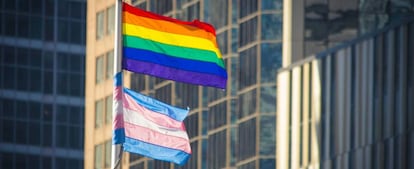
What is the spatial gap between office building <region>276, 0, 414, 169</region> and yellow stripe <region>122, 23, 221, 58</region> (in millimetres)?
40751

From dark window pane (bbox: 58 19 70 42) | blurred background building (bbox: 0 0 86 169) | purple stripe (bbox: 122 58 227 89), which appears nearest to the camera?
purple stripe (bbox: 122 58 227 89)

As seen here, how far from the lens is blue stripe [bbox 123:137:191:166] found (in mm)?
52875

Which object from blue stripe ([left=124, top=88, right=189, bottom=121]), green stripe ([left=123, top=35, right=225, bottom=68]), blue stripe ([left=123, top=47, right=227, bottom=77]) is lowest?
blue stripe ([left=124, top=88, right=189, bottom=121])

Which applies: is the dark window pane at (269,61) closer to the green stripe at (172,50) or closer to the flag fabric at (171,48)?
the green stripe at (172,50)

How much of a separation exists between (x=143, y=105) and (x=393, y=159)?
4400 centimetres

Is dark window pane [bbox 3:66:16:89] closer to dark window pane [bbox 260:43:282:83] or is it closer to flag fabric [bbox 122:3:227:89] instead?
dark window pane [bbox 260:43:282:83]

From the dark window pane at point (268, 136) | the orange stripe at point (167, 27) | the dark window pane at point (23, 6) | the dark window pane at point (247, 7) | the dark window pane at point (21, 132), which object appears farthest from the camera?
the dark window pane at point (23, 6)

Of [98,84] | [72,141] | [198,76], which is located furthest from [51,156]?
[198,76]

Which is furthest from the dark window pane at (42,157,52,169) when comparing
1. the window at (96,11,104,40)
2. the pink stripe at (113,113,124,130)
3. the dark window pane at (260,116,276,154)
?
the pink stripe at (113,113,124,130)

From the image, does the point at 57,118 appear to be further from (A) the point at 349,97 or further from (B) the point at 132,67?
(B) the point at 132,67

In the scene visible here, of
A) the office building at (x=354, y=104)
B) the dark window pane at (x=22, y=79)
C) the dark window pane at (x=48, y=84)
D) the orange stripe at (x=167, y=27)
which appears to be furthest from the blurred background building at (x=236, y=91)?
the orange stripe at (x=167, y=27)

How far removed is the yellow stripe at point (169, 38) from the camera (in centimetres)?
5441

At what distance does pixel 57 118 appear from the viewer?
143625mm

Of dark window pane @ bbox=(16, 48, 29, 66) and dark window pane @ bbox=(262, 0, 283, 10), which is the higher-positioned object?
dark window pane @ bbox=(262, 0, 283, 10)
